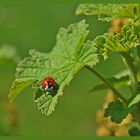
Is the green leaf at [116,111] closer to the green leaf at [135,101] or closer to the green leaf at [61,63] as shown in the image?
Result: the green leaf at [135,101]

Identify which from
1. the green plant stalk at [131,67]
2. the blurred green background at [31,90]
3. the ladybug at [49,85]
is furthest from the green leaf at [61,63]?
the blurred green background at [31,90]

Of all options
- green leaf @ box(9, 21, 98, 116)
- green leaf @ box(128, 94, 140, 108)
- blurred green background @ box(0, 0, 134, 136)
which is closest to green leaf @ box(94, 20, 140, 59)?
green leaf @ box(9, 21, 98, 116)

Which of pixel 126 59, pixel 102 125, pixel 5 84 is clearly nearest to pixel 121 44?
pixel 126 59

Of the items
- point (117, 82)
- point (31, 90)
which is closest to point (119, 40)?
point (117, 82)

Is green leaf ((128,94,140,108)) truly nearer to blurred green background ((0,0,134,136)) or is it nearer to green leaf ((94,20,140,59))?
green leaf ((94,20,140,59))

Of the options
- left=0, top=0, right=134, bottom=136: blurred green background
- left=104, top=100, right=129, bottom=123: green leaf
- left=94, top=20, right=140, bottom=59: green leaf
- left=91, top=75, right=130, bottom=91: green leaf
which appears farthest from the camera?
left=0, top=0, right=134, bottom=136: blurred green background

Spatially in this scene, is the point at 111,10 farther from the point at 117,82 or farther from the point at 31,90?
the point at 31,90
